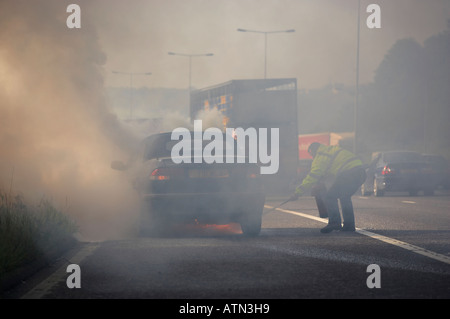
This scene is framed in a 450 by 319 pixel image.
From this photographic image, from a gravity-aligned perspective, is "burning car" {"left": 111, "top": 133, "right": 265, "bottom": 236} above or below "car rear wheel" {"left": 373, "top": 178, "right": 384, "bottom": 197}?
above

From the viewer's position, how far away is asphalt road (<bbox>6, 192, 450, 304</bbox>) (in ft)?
21.1

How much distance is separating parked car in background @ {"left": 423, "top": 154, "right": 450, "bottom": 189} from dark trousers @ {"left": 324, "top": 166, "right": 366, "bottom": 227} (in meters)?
13.4

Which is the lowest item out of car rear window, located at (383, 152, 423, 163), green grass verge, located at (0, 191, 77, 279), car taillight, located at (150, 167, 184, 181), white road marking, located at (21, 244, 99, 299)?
white road marking, located at (21, 244, 99, 299)

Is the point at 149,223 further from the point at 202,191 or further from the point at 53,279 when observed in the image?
the point at 53,279

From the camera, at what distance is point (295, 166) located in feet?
88.0

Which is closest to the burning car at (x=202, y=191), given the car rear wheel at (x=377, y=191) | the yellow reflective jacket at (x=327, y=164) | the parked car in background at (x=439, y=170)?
the yellow reflective jacket at (x=327, y=164)

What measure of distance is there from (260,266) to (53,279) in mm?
2086

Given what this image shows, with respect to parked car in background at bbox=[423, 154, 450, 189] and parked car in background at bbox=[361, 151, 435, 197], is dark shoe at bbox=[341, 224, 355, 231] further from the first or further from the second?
parked car in background at bbox=[423, 154, 450, 189]

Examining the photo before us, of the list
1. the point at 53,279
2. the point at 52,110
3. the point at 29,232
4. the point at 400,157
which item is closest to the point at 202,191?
the point at 29,232

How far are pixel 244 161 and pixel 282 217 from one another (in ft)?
13.9

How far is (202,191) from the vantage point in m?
10.8

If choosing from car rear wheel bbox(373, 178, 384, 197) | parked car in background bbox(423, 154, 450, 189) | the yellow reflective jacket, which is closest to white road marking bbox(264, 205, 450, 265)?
the yellow reflective jacket

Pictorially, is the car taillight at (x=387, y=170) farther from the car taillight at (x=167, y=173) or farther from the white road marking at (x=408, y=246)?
the car taillight at (x=167, y=173)

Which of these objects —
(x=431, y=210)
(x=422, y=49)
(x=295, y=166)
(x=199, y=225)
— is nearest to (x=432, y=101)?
(x=422, y=49)
